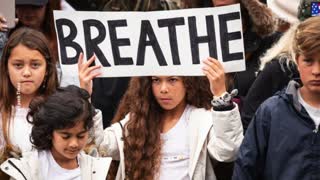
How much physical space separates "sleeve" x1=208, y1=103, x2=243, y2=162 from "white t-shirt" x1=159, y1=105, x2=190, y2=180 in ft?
0.74

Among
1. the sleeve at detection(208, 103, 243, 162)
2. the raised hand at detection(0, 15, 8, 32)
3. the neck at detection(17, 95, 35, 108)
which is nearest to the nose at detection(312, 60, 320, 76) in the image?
the sleeve at detection(208, 103, 243, 162)

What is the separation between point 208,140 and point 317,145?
2.64 ft

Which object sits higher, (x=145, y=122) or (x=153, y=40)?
(x=153, y=40)

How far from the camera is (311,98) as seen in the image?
4.52 metres

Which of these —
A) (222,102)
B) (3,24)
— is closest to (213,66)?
(222,102)

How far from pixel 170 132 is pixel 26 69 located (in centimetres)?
92

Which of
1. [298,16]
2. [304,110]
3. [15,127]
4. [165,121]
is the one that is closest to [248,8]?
[298,16]

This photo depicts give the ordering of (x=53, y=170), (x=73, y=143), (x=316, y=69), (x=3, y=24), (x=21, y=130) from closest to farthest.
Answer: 1. (x=316, y=69)
2. (x=73, y=143)
3. (x=53, y=170)
4. (x=21, y=130)
5. (x=3, y=24)

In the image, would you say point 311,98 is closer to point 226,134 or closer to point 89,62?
point 226,134

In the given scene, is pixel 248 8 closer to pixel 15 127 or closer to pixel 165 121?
pixel 165 121

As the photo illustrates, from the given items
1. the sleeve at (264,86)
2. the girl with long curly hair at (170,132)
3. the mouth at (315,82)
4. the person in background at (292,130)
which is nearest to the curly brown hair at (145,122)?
the girl with long curly hair at (170,132)

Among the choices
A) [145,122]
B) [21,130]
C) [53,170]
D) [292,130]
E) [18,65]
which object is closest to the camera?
[292,130]

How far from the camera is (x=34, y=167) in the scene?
15.2 feet

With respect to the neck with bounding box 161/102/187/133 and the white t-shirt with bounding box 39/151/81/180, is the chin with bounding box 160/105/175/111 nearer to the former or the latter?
the neck with bounding box 161/102/187/133
